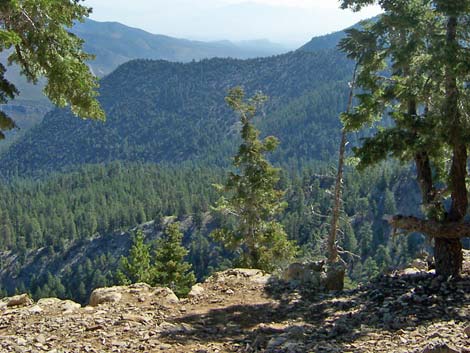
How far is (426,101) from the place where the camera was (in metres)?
13.4

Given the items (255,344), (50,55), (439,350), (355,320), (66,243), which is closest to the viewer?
(439,350)

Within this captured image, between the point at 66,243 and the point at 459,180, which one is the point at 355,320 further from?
the point at 66,243

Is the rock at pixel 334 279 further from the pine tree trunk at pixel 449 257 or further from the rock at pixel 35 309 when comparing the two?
the rock at pixel 35 309

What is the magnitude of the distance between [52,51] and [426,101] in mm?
9128

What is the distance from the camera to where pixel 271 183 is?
26.2 m

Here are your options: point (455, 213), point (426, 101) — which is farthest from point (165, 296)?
point (426, 101)

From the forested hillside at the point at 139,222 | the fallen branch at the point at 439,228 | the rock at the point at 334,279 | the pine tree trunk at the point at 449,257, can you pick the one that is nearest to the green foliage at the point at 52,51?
the rock at the point at 334,279

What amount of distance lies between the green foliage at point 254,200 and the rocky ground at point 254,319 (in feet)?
33.6

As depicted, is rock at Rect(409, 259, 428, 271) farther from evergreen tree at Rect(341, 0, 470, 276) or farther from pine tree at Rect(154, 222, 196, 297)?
pine tree at Rect(154, 222, 196, 297)

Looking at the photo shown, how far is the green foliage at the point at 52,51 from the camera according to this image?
8773mm

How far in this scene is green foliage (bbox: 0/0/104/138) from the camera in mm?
8773

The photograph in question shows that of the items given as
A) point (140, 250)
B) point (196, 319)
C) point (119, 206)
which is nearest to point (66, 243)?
point (119, 206)

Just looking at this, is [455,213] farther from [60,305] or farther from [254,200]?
[254,200]

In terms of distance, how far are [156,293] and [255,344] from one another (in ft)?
15.7
